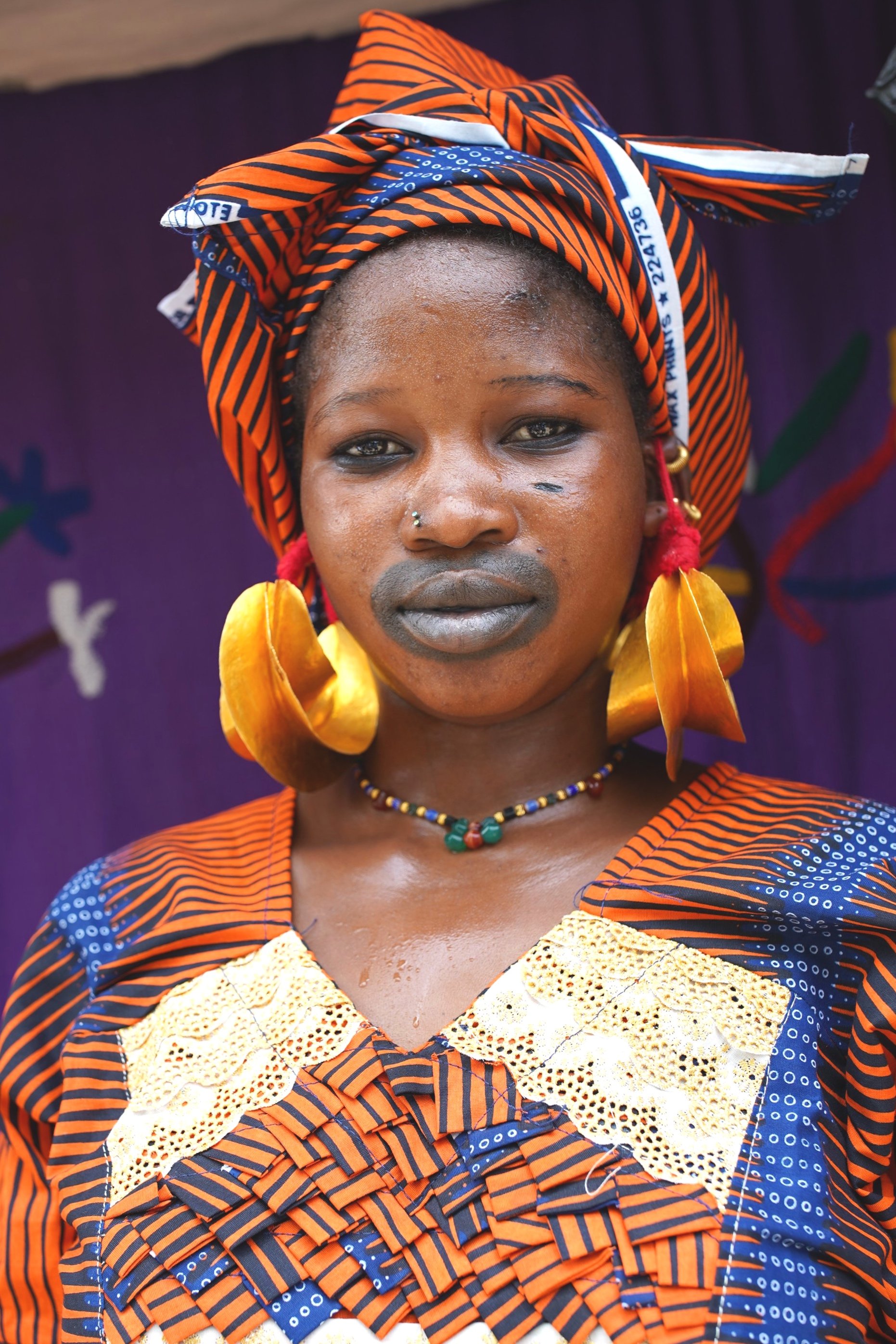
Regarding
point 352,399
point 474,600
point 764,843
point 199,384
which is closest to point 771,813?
point 764,843

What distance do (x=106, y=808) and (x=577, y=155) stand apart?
1438 millimetres

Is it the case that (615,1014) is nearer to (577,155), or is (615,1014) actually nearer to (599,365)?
(599,365)

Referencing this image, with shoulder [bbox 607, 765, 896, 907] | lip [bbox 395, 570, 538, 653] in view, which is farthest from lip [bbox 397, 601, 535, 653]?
shoulder [bbox 607, 765, 896, 907]

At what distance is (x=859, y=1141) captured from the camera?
1240 millimetres

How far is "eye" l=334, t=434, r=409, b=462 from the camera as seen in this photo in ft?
4.70

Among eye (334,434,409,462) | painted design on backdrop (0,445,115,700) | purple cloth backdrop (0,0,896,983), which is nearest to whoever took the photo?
eye (334,434,409,462)

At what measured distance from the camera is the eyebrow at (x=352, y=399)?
139cm

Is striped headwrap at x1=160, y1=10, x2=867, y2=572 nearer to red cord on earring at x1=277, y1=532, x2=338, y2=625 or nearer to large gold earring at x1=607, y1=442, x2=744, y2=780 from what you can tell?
red cord on earring at x1=277, y1=532, x2=338, y2=625

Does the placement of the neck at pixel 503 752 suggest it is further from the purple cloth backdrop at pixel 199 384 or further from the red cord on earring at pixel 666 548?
the purple cloth backdrop at pixel 199 384

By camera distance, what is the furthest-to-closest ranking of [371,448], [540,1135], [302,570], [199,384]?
1. [199,384]
2. [302,570]
3. [371,448]
4. [540,1135]

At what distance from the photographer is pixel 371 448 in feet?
4.75

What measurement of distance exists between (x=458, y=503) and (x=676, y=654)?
1.00ft

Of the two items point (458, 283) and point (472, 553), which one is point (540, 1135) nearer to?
point (472, 553)

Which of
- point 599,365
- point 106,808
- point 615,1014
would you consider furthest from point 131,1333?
point 106,808
